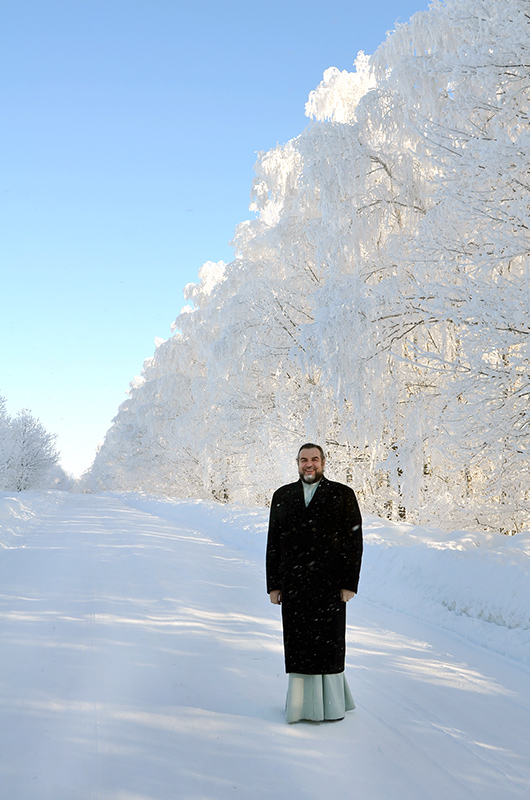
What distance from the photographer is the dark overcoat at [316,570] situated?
379cm

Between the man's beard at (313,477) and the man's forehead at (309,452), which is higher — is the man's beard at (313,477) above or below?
below

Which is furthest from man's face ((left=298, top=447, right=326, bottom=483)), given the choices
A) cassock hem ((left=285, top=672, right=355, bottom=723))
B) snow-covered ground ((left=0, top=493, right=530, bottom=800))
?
snow-covered ground ((left=0, top=493, right=530, bottom=800))

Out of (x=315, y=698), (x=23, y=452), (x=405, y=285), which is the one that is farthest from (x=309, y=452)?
(x=23, y=452)

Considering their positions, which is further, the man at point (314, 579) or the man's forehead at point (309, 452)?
the man's forehead at point (309, 452)

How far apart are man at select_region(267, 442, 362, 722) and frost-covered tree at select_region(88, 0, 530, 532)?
10.6ft

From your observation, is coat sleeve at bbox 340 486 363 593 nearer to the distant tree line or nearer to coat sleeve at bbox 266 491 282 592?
coat sleeve at bbox 266 491 282 592

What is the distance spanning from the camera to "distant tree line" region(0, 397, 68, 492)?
5041 centimetres

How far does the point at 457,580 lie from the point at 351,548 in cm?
318

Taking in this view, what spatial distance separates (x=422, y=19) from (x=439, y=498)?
842 cm

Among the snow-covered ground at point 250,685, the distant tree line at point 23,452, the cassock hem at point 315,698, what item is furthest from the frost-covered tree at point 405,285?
the distant tree line at point 23,452

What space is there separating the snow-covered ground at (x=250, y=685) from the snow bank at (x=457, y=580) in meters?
0.02

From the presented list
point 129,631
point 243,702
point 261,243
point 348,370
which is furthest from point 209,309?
point 243,702

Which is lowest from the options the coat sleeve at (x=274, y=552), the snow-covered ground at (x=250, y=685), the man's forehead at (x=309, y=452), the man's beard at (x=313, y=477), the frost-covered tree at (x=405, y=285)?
the snow-covered ground at (x=250, y=685)

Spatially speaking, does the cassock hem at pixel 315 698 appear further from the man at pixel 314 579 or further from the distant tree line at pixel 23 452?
the distant tree line at pixel 23 452
